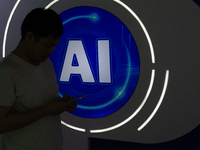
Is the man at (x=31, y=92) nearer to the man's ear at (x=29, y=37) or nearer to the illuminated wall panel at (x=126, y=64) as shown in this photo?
the man's ear at (x=29, y=37)

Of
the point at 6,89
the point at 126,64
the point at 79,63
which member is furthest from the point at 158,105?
the point at 6,89

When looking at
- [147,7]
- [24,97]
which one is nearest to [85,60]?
[147,7]

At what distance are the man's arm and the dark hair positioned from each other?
325mm

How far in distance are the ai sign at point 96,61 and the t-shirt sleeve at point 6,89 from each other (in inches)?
36.2

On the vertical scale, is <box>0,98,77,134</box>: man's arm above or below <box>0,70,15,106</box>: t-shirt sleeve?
below

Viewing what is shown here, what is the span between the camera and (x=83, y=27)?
1864mm

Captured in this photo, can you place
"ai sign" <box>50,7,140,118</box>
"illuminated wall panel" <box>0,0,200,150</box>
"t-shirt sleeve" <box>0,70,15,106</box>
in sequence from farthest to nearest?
"ai sign" <box>50,7,140,118</box> → "illuminated wall panel" <box>0,0,200,150</box> → "t-shirt sleeve" <box>0,70,15,106</box>

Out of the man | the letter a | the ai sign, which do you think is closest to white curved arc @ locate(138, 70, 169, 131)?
the ai sign

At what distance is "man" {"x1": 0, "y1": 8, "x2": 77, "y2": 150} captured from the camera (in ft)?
3.19

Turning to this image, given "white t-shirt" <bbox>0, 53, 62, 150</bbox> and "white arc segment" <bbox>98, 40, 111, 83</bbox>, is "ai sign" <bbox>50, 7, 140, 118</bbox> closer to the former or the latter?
"white arc segment" <bbox>98, 40, 111, 83</bbox>

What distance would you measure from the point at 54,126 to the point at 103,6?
3.45ft

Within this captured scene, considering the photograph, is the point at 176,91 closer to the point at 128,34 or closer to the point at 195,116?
the point at 195,116

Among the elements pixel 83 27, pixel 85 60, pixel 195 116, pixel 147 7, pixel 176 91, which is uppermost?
pixel 147 7

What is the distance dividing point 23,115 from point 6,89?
0.45 ft
